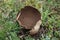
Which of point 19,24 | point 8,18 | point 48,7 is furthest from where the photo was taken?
point 48,7

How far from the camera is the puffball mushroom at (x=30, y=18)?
8.36 ft

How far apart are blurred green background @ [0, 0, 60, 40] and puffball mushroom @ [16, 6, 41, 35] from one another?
81 millimetres

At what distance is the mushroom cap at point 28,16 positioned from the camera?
2.59m

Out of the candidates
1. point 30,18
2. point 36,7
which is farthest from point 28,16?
point 36,7

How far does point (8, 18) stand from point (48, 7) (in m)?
0.59

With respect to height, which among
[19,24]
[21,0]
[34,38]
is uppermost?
[21,0]

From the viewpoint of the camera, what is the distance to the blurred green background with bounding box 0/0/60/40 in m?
2.54

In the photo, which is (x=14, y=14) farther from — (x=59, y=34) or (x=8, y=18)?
(x=59, y=34)

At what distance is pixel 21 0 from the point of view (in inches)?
119

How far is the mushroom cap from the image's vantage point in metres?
2.59

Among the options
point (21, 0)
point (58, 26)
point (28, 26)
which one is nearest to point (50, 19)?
point (58, 26)

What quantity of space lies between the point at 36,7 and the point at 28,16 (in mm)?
267

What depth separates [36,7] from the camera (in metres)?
2.89

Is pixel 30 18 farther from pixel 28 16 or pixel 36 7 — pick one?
pixel 36 7
